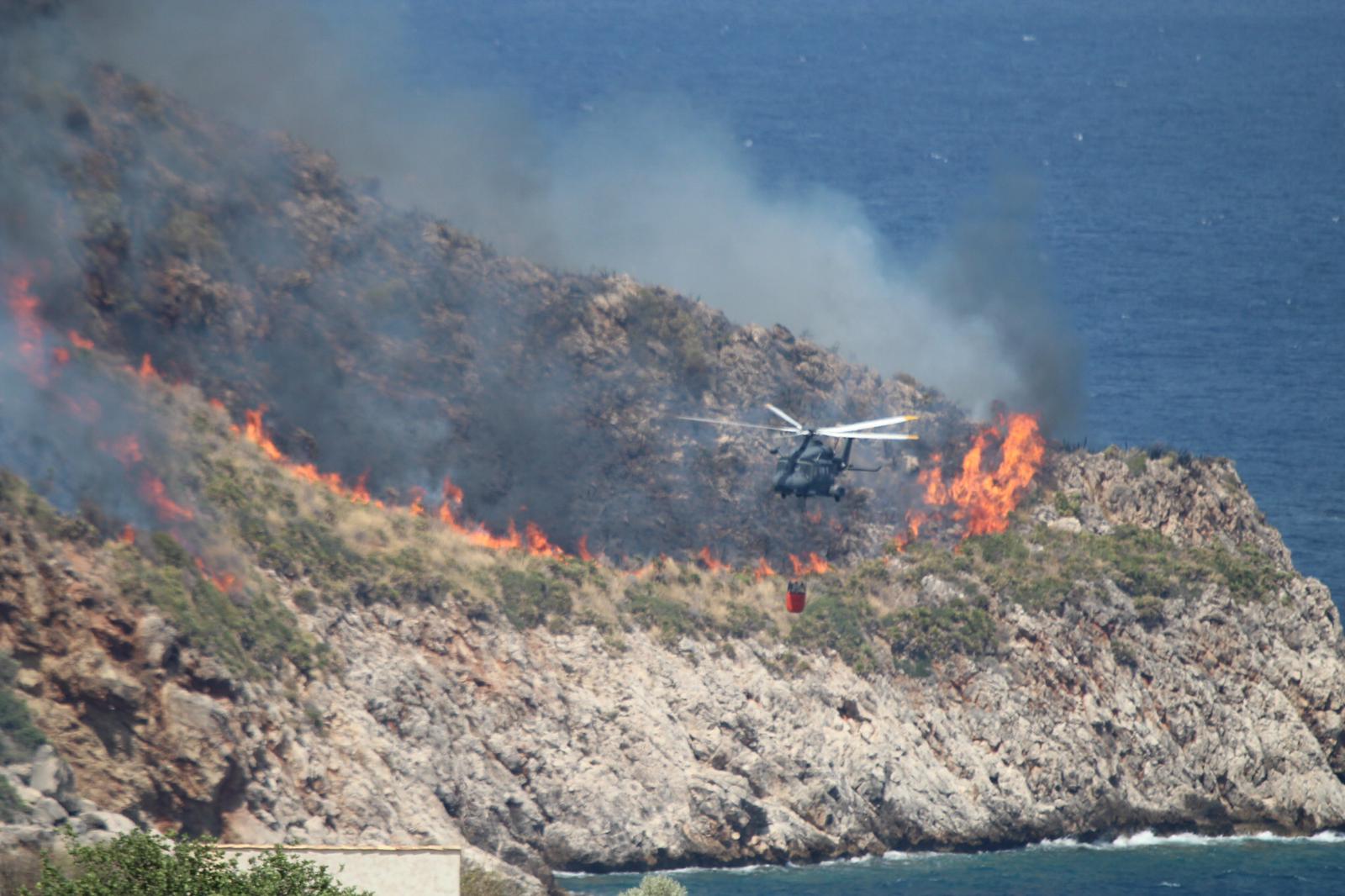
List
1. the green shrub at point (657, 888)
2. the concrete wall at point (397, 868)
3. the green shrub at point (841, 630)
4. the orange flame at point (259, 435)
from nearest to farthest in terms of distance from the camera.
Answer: the concrete wall at point (397, 868) < the green shrub at point (657, 888) < the orange flame at point (259, 435) < the green shrub at point (841, 630)

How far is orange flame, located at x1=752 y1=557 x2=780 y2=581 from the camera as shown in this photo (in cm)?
14212

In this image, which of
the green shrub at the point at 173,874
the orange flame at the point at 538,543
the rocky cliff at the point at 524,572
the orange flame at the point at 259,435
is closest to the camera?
the green shrub at the point at 173,874

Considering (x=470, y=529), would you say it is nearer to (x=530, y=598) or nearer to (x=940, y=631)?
(x=530, y=598)

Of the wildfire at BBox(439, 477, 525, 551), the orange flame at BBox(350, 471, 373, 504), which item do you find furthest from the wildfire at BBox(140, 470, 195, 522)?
the wildfire at BBox(439, 477, 525, 551)

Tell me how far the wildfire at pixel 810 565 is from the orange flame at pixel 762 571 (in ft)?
4.21

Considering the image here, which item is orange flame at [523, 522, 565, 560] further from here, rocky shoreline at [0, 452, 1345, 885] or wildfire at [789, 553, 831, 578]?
wildfire at [789, 553, 831, 578]

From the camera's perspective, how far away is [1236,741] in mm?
139500

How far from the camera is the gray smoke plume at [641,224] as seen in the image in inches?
5930

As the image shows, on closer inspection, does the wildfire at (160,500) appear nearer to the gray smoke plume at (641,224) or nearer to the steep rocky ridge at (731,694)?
the steep rocky ridge at (731,694)

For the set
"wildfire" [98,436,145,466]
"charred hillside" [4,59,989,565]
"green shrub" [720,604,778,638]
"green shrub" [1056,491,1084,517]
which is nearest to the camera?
"wildfire" [98,436,145,466]

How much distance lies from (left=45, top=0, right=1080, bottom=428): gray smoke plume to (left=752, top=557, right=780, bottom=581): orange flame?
60.2 feet

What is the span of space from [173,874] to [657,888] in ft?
136

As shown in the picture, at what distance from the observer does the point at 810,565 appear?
144500 millimetres

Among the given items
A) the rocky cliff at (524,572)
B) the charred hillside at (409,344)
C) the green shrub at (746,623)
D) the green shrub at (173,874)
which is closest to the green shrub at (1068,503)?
the rocky cliff at (524,572)
